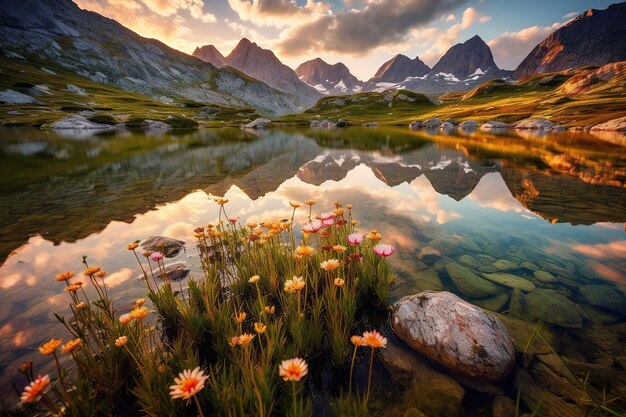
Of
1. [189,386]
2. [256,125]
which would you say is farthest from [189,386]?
[256,125]

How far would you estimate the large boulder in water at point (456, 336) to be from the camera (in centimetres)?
389

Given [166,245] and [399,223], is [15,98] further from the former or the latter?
[399,223]

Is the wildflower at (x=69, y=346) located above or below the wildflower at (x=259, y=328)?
below

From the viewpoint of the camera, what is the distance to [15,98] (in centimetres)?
9769

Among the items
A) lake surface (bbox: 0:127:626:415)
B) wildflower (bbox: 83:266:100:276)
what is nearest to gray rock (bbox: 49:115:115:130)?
lake surface (bbox: 0:127:626:415)

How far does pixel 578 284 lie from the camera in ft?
19.7

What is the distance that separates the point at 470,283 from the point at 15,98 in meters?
149

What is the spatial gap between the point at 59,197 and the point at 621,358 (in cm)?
1960

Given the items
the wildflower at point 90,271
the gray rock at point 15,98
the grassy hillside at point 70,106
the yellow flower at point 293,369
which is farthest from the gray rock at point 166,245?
the gray rock at point 15,98

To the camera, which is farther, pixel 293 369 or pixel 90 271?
pixel 90 271

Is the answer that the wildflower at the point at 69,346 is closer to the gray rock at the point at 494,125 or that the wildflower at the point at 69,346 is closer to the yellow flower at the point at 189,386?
the yellow flower at the point at 189,386

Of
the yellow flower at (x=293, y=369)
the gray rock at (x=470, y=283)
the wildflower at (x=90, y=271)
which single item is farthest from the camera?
the gray rock at (x=470, y=283)

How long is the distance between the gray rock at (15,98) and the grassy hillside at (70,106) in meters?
3.12

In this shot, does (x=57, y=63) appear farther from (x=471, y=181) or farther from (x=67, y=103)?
(x=471, y=181)
